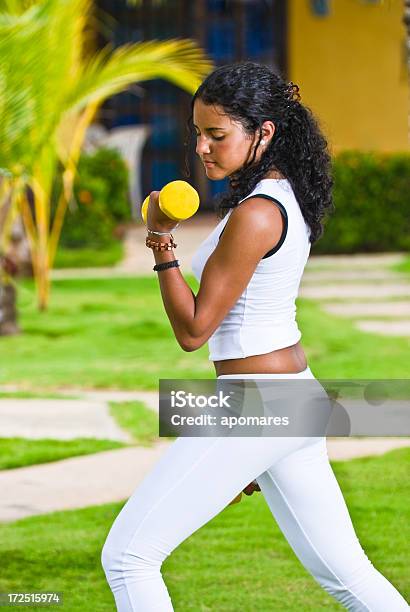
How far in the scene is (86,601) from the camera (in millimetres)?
3742

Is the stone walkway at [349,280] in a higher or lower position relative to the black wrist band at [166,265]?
lower

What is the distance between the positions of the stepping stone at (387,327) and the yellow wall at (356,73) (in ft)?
22.2

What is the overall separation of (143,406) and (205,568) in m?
2.51

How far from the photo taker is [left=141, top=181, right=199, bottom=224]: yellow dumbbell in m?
2.34

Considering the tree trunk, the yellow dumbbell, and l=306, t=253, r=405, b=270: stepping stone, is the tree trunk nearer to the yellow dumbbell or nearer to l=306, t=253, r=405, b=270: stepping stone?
l=306, t=253, r=405, b=270: stepping stone

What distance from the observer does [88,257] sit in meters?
12.8

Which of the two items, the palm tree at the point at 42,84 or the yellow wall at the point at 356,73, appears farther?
the yellow wall at the point at 356,73

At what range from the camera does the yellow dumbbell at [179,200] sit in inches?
92.0

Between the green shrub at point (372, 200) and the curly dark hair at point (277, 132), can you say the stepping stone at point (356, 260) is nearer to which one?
the green shrub at point (372, 200)

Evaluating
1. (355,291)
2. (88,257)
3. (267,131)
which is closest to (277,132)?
(267,131)

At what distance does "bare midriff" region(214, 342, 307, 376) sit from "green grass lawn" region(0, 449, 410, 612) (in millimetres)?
1352

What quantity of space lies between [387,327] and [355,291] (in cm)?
173

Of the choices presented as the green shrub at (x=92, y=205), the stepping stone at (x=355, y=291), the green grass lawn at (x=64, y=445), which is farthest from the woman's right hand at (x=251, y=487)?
the green shrub at (x=92, y=205)

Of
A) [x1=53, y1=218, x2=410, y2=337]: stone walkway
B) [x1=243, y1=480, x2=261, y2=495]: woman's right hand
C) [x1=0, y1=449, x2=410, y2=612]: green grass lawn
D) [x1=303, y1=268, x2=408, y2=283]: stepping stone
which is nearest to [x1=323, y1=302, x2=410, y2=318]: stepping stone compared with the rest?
[x1=53, y1=218, x2=410, y2=337]: stone walkway
